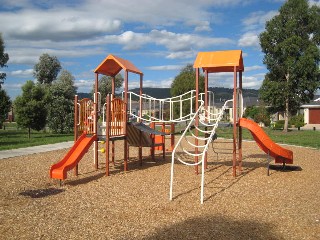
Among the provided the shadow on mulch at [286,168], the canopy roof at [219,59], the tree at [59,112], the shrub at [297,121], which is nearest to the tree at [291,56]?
the shrub at [297,121]

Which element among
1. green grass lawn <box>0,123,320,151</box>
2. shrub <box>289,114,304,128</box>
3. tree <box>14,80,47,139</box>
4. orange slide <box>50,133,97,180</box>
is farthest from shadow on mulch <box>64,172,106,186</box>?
shrub <box>289,114,304,128</box>

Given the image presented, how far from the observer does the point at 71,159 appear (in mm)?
8336

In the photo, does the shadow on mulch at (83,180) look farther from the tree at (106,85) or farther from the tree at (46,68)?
the tree at (46,68)

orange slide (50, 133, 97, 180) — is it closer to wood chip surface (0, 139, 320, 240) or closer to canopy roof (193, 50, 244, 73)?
wood chip surface (0, 139, 320, 240)

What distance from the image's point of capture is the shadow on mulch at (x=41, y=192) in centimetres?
701

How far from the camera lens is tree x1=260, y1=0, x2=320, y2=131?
91.7ft

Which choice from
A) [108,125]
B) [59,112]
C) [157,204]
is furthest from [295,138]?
[157,204]

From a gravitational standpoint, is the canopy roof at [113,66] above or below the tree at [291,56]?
below

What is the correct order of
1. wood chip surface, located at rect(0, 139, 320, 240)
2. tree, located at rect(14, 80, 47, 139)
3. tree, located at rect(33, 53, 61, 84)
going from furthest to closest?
tree, located at rect(33, 53, 61, 84)
tree, located at rect(14, 80, 47, 139)
wood chip surface, located at rect(0, 139, 320, 240)

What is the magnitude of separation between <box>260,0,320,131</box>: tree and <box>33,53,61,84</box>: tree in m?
31.1

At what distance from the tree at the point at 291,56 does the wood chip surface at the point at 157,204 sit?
19.5 metres

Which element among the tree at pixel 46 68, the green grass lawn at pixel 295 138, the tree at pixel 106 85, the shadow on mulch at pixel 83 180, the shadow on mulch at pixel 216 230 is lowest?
the shadow on mulch at pixel 216 230

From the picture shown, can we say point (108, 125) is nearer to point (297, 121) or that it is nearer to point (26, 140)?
point (26, 140)

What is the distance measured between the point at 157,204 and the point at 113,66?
5.47m
